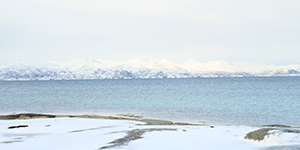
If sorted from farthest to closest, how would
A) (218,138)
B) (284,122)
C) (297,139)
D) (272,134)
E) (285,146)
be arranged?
→ 1. (284,122)
2. (218,138)
3. (272,134)
4. (297,139)
5. (285,146)

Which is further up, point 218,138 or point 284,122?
point 218,138

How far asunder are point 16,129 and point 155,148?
9332mm

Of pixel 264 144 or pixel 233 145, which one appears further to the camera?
pixel 233 145

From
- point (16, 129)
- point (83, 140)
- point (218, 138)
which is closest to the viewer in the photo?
point (83, 140)

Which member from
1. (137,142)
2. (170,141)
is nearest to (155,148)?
(137,142)

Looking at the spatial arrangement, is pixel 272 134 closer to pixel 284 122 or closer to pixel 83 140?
pixel 83 140

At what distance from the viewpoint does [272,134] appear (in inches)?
376

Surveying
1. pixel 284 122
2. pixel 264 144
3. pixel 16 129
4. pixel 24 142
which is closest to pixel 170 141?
pixel 264 144

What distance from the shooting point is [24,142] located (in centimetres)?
989

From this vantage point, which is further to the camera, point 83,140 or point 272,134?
point 83,140

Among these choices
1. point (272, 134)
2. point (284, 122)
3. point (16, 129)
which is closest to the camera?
point (272, 134)

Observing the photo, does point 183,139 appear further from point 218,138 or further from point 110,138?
point 110,138

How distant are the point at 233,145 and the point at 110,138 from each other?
5.29 metres

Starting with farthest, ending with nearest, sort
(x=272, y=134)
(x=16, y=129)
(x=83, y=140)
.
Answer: (x=16, y=129)
(x=83, y=140)
(x=272, y=134)
